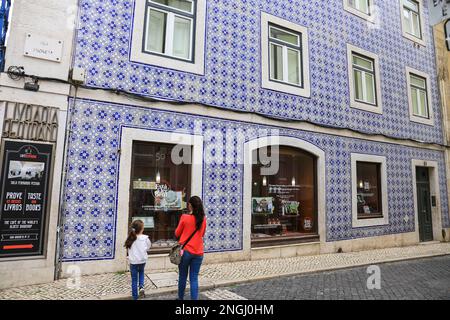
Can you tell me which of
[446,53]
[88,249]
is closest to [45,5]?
[88,249]

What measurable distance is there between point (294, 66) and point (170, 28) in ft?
11.5

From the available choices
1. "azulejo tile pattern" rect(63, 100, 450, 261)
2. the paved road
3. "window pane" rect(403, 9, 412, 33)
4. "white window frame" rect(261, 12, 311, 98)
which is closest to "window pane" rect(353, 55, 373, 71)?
"white window frame" rect(261, 12, 311, 98)

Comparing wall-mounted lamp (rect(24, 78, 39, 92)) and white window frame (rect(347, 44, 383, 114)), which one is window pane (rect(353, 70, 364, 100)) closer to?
white window frame (rect(347, 44, 383, 114))

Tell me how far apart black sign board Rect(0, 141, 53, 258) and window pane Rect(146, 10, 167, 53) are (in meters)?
2.97

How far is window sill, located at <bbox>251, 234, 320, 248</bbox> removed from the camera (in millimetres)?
7371

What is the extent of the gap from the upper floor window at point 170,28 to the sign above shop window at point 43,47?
65.7 inches

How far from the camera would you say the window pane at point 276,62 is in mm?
8172

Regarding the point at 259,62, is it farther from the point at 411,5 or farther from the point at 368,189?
the point at 411,5

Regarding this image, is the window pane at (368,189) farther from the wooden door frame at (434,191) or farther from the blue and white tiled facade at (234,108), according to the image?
the wooden door frame at (434,191)

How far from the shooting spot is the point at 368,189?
9.63 meters

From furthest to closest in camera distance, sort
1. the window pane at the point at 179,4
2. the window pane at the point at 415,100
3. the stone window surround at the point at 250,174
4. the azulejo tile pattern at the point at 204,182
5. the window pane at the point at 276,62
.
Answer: the window pane at the point at 415,100 → the window pane at the point at 276,62 → the stone window surround at the point at 250,174 → the window pane at the point at 179,4 → the azulejo tile pattern at the point at 204,182

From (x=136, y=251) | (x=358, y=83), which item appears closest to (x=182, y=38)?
(x=136, y=251)

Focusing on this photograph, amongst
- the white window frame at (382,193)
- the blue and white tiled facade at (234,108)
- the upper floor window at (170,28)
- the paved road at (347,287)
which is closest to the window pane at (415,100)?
the blue and white tiled facade at (234,108)
